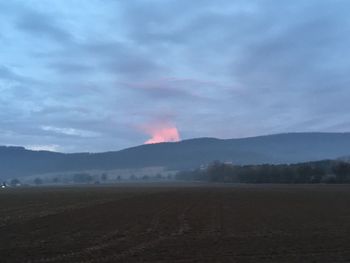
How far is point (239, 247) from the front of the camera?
A: 845 inches

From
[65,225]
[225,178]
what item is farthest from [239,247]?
[225,178]

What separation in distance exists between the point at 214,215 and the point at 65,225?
40.7 ft

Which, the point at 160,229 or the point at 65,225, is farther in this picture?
the point at 65,225

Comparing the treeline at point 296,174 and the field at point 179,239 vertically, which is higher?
the treeline at point 296,174

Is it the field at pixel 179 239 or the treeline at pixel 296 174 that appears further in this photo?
the treeline at pixel 296 174

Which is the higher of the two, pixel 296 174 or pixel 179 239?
pixel 296 174

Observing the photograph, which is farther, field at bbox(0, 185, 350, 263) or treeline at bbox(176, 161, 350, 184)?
treeline at bbox(176, 161, 350, 184)

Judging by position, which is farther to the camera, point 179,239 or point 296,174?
point 296,174

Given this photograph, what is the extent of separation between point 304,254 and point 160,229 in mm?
11547

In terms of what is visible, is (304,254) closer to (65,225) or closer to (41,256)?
(41,256)

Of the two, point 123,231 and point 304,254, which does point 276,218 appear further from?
point 304,254

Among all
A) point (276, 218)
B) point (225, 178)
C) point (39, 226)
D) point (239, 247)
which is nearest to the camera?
point (239, 247)

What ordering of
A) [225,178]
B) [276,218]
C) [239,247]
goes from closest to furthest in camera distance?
[239,247]
[276,218]
[225,178]

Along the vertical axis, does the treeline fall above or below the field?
above
